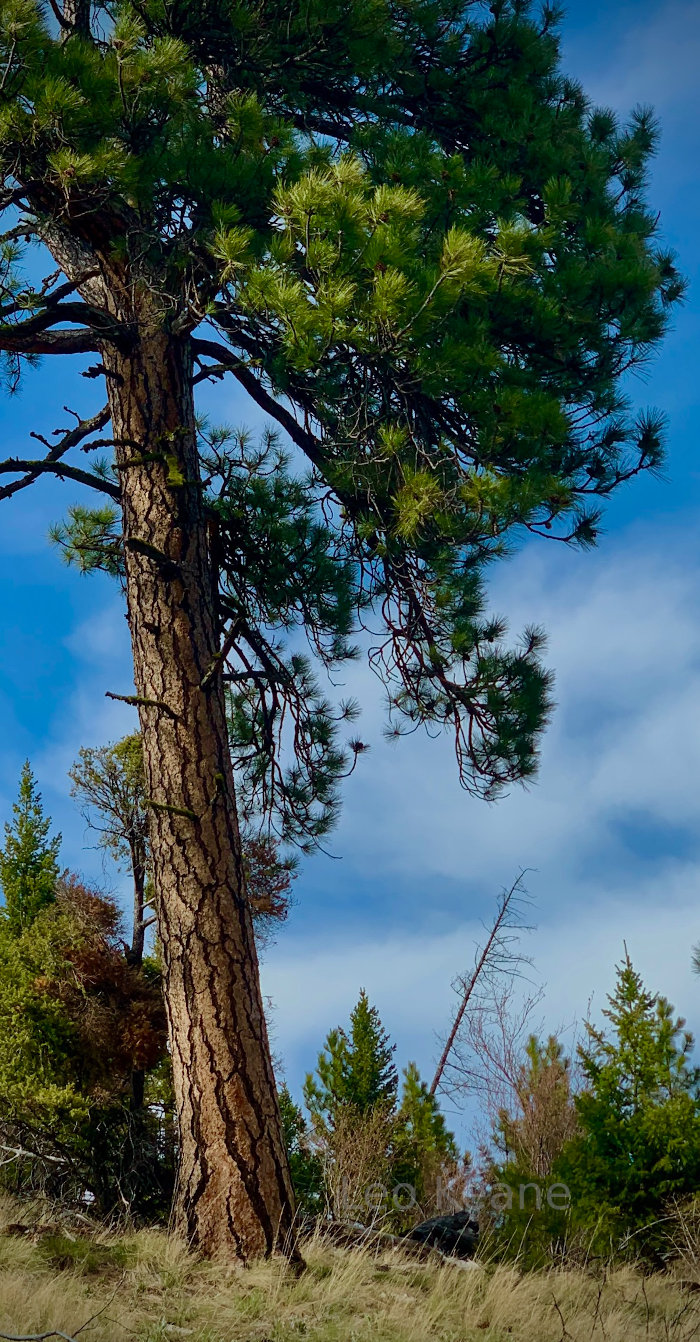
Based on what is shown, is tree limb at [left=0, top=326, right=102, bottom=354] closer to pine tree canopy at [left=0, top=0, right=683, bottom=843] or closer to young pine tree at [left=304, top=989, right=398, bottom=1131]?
pine tree canopy at [left=0, top=0, right=683, bottom=843]

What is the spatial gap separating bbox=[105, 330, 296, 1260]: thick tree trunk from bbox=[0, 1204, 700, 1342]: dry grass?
33cm

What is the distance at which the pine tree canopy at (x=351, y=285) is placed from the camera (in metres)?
5.83

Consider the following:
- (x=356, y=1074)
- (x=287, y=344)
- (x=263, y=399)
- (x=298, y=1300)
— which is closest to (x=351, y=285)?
(x=287, y=344)

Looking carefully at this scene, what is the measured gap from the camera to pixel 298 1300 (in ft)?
16.5

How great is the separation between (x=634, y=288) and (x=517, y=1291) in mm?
5911

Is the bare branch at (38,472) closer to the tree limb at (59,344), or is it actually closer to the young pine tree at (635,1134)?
the tree limb at (59,344)

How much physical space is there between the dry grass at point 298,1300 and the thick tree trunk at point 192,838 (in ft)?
1.09

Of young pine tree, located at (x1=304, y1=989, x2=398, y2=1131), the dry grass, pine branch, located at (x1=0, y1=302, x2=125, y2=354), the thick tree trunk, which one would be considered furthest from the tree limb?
young pine tree, located at (x1=304, y1=989, x2=398, y2=1131)

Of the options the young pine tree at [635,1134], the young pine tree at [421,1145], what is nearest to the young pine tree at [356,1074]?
the young pine tree at [421,1145]

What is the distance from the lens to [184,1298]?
4949 millimetres

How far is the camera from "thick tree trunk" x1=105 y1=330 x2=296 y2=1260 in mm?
5625

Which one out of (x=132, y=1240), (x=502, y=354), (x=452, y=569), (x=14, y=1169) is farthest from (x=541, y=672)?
(x=14, y=1169)

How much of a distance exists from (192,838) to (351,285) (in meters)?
3.07

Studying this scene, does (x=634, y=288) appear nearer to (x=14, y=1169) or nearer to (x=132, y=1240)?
(x=132, y=1240)
